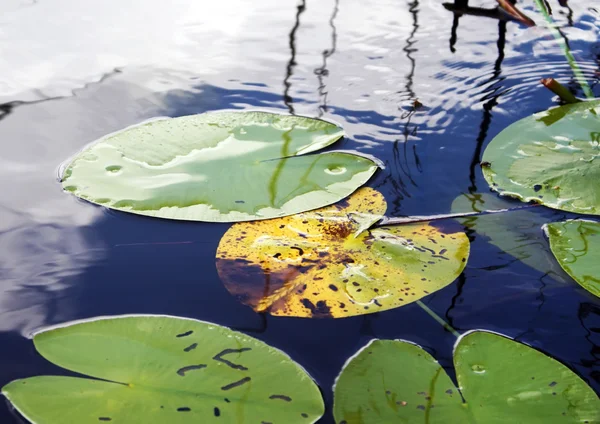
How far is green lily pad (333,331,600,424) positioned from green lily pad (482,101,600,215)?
1.52 feet

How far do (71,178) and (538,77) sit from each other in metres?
1.36

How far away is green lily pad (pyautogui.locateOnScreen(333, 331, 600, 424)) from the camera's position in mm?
816

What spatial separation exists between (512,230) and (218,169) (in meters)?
0.65

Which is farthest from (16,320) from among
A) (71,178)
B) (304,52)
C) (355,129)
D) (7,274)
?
(304,52)

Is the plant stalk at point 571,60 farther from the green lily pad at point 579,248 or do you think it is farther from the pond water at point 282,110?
the green lily pad at point 579,248

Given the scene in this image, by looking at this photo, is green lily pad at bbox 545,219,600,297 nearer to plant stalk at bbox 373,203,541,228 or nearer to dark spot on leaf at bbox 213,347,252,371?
plant stalk at bbox 373,203,541,228

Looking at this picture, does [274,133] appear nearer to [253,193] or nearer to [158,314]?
[253,193]

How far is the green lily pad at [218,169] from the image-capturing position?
1237 mm

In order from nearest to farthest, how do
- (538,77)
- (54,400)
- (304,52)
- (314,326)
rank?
1. (54,400)
2. (314,326)
3. (538,77)
4. (304,52)

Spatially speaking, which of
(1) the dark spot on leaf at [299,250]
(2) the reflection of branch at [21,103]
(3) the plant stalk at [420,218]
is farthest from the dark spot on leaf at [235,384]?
(2) the reflection of branch at [21,103]

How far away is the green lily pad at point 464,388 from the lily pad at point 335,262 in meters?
0.13

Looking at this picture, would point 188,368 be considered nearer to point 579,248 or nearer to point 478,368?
point 478,368

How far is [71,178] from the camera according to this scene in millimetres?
1307

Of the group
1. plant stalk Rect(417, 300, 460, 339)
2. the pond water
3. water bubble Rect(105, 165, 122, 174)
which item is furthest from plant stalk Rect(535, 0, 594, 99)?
water bubble Rect(105, 165, 122, 174)
